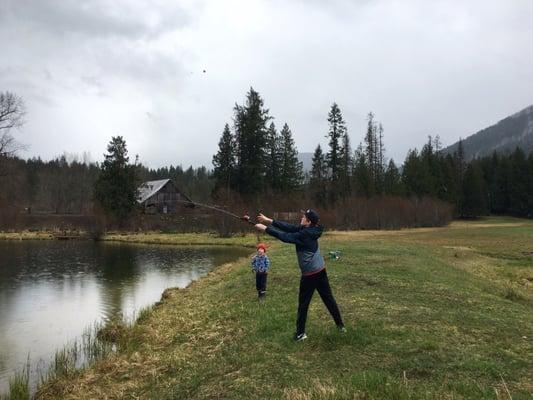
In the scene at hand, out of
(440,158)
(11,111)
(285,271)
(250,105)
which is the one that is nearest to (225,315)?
(285,271)

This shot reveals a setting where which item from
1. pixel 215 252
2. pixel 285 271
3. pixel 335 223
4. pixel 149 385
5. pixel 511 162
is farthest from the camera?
pixel 511 162

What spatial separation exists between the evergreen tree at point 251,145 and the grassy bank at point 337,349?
57482 millimetres

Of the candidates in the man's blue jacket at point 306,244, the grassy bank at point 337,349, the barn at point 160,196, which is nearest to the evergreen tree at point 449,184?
the barn at point 160,196

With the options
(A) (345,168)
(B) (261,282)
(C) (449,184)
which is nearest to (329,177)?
(A) (345,168)

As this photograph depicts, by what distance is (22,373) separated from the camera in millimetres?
11172

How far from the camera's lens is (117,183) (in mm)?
66938

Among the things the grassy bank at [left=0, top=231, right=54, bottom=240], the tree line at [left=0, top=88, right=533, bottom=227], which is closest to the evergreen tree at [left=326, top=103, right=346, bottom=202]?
the tree line at [left=0, top=88, right=533, bottom=227]

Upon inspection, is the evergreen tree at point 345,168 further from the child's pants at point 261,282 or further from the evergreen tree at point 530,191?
the child's pants at point 261,282

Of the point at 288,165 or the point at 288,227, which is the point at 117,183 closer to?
the point at 288,165

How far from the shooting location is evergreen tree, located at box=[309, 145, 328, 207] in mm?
76000

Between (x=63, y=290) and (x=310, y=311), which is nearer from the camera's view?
(x=310, y=311)

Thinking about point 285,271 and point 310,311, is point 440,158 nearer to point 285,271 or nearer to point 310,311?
point 285,271

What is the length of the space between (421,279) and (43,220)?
2382 inches

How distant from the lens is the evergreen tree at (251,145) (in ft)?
244
